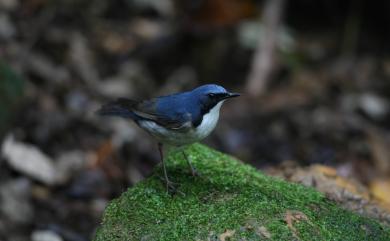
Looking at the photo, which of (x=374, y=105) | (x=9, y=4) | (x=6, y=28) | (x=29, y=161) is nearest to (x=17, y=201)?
(x=29, y=161)

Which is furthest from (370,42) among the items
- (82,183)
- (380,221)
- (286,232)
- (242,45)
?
A: (286,232)

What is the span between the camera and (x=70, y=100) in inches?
352

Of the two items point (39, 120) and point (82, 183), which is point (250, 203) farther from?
point (39, 120)

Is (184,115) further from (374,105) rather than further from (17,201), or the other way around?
(374,105)

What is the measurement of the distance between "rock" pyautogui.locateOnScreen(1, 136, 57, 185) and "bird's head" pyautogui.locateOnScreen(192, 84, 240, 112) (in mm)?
3261

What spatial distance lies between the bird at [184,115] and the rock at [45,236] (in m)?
1.89

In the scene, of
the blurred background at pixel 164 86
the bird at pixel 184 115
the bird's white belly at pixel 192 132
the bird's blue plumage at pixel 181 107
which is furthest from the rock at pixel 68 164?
the bird's white belly at pixel 192 132

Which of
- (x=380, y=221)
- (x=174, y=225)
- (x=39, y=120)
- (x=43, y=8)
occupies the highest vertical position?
(x=43, y=8)

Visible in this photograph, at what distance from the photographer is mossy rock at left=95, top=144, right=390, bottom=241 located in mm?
4047

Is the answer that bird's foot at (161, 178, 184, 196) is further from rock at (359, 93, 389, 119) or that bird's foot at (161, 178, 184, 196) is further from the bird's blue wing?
rock at (359, 93, 389, 119)

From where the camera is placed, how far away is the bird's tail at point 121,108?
5.19 m

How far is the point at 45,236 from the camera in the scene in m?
6.33

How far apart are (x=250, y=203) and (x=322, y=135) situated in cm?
518

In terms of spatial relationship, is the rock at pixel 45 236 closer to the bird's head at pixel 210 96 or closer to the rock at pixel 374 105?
the bird's head at pixel 210 96
